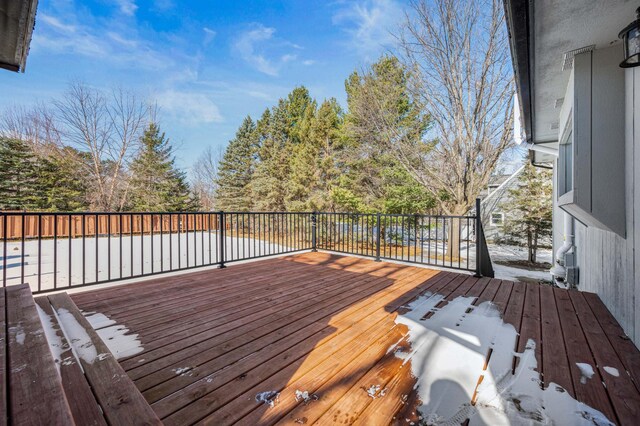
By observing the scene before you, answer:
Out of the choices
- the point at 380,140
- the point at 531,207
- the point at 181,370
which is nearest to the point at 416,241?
the point at 380,140

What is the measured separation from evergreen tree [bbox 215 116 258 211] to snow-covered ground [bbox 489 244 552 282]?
1326 centimetres

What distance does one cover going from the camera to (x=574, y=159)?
227cm

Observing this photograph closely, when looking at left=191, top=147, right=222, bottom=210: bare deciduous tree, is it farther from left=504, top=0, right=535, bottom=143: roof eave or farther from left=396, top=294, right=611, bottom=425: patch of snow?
left=396, top=294, right=611, bottom=425: patch of snow

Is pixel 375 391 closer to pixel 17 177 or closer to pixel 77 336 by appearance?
pixel 77 336

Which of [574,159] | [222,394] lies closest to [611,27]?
[574,159]

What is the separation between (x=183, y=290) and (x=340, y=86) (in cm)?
1058

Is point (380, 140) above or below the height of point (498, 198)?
above

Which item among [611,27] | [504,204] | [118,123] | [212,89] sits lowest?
[504,204]

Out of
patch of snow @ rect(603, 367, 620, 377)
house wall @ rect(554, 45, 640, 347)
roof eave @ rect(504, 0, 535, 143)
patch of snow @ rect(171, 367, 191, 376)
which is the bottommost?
patch of snow @ rect(603, 367, 620, 377)

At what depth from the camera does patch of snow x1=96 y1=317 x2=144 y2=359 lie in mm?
1763

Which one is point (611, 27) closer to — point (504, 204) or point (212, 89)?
point (504, 204)

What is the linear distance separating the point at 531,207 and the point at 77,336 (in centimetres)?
1115

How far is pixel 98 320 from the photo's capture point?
Answer: 89.2 inches

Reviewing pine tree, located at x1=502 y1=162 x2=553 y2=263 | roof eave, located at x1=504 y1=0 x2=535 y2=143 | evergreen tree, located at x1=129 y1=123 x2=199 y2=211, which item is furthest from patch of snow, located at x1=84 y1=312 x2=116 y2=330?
evergreen tree, located at x1=129 y1=123 x2=199 y2=211
